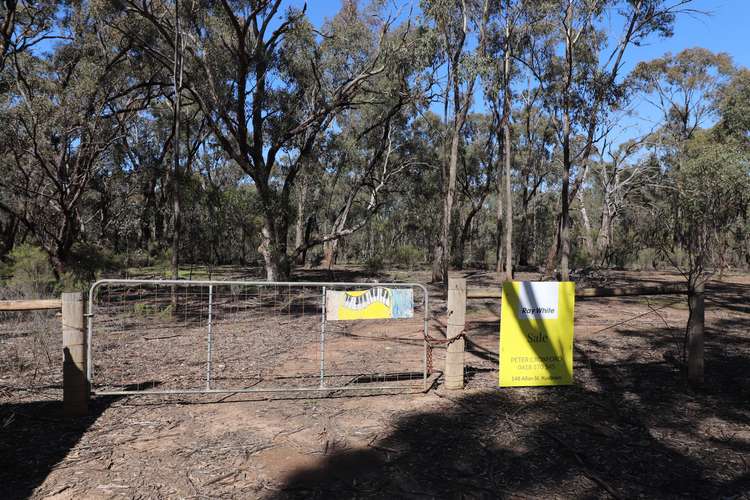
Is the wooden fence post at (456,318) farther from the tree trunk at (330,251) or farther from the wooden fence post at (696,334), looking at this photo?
the tree trunk at (330,251)

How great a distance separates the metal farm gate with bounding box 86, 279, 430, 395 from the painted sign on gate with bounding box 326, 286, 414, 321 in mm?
23

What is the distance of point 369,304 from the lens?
19.4ft

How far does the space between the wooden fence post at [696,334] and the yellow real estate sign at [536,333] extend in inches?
57.3

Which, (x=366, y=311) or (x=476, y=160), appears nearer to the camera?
(x=366, y=311)

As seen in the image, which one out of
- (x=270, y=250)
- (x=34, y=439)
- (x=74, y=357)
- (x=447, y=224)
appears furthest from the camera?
(x=447, y=224)

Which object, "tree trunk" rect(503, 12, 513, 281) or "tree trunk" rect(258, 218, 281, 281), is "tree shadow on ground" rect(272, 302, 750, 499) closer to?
"tree trunk" rect(258, 218, 281, 281)

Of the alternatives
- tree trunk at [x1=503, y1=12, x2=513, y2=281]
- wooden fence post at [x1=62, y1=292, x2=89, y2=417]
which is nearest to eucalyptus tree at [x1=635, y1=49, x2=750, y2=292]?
tree trunk at [x1=503, y1=12, x2=513, y2=281]

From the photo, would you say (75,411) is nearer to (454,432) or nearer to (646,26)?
(454,432)

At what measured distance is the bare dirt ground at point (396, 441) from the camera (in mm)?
3877

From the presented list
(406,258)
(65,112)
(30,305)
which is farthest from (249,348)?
(406,258)

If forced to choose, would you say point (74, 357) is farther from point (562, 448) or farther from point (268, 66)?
point (268, 66)

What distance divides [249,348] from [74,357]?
3848mm

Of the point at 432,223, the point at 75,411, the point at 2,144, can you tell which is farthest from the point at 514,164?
the point at 75,411

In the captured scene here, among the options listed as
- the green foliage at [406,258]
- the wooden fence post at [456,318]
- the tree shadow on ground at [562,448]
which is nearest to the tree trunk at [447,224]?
the green foliage at [406,258]
